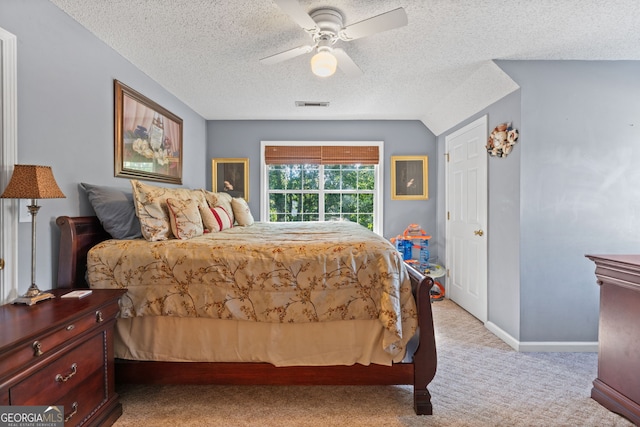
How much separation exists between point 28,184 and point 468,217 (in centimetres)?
367

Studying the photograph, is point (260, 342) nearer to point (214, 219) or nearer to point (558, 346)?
point (214, 219)

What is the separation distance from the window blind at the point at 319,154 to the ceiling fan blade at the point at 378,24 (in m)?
2.48

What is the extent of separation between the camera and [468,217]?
3457mm

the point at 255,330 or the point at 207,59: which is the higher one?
the point at 207,59

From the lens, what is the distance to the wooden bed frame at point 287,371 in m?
1.70

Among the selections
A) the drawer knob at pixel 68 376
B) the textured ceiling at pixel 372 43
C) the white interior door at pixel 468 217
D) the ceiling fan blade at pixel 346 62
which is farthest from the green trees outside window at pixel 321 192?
the drawer knob at pixel 68 376

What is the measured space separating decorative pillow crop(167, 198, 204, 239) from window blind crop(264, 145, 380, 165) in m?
2.24

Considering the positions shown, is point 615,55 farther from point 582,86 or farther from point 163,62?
point 163,62

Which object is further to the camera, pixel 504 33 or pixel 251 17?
pixel 504 33

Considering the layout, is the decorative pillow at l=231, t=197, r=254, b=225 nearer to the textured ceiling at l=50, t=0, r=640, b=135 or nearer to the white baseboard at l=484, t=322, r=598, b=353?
the textured ceiling at l=50, t=0, r=640, b=135

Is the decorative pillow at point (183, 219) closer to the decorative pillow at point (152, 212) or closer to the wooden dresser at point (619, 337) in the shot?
the decorative pillow at point (152, 212)

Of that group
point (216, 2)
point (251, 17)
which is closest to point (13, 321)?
point (216, 2)

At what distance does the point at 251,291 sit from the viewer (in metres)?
1.74

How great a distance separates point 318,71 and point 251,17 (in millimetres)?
560
